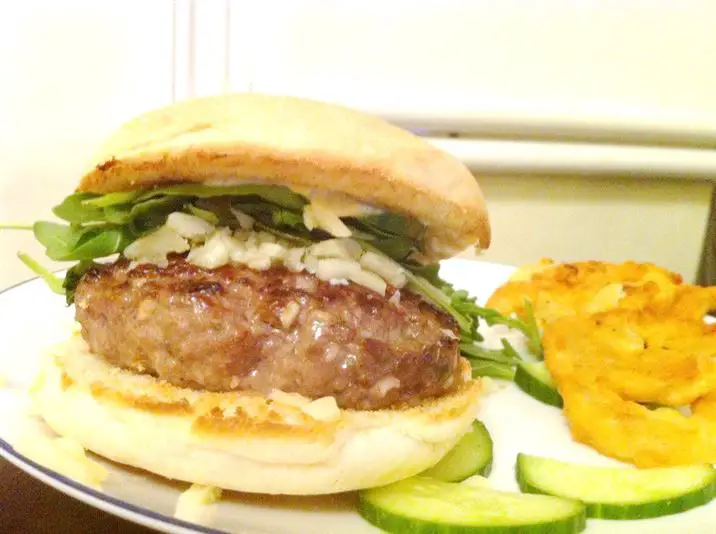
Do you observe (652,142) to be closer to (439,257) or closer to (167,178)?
Result: (439,257)

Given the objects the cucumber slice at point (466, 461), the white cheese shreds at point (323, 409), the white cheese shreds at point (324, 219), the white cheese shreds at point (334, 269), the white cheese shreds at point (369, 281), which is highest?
the white cheese shreds at point (324, 219)

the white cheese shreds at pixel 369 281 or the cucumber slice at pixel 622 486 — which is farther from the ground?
the white cheese shreds at pixel 369 281

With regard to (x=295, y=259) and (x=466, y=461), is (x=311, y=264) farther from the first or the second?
(x=466, y=461)

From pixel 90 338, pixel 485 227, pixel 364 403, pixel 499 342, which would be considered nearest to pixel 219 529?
pixel 364 403

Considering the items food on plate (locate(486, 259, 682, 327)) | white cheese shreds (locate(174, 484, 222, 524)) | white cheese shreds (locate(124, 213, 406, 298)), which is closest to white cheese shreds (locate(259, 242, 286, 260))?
white cheese shreds (locate(124, 213, 406, 298))

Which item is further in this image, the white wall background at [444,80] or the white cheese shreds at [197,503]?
the white wall background at [444,80]

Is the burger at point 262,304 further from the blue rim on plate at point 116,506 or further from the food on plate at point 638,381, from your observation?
the food on plate at point 638,381

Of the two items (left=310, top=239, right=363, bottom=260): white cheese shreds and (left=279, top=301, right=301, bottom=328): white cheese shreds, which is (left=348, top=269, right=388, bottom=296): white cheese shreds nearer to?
(left=310, top=239, right=363, bottom=260): white cheese shreds

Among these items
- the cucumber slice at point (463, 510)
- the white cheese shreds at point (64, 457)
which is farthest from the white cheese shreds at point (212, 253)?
the cucumber slice at point (463, 510)
